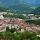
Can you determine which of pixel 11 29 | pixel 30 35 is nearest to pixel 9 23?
pixel 11 29

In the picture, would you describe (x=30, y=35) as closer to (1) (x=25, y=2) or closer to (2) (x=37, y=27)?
(2) (x=37, y=27)

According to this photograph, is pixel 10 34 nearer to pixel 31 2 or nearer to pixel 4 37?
pixel 4 37

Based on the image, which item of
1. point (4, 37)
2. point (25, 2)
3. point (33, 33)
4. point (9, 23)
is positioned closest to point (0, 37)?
point (4, 37)

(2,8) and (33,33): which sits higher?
(2,8)

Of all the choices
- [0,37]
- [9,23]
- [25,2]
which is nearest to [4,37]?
[0,37]

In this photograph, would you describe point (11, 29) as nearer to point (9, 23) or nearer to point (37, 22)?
point (9, 23)

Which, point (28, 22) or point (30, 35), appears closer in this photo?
point (30, 35)

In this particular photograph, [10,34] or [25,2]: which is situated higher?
[25,2]

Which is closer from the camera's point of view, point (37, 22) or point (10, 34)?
point (10, 34)
